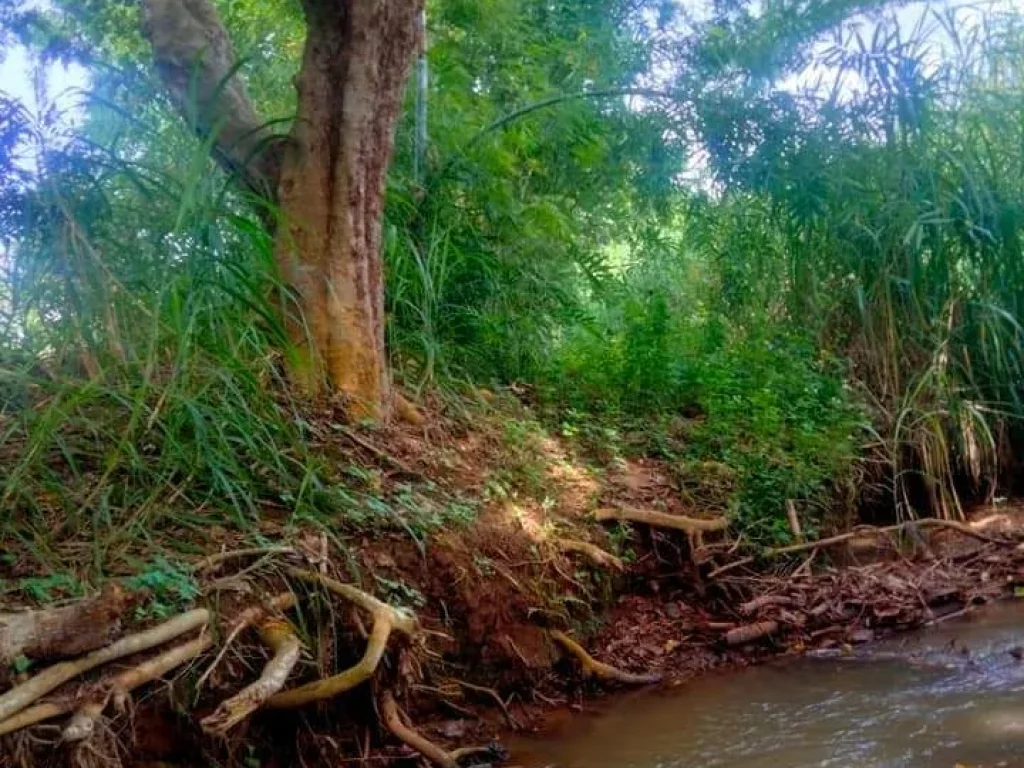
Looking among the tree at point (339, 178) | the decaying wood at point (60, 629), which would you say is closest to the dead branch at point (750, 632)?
the tree at point (339, 178)

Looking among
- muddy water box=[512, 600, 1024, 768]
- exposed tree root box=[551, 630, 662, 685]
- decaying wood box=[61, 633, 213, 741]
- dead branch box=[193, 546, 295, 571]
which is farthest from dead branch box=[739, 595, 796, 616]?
decaying wood box=[61, 633, 213, 741]

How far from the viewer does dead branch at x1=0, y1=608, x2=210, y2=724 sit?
6.49 feet

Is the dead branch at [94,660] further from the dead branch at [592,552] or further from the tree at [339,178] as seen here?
the dead branch at [592,552]

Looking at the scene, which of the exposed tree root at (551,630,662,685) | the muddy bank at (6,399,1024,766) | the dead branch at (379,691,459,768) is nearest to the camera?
the muddy bank at (6,399,1024,766)

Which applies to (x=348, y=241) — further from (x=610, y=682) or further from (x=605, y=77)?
(x=605, y=77)

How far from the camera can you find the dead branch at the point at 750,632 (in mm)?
3625

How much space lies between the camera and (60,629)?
2098 mm

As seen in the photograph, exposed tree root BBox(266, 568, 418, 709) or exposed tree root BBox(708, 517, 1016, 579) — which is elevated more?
exposed tree root BBox(266, 568, 418, 709)

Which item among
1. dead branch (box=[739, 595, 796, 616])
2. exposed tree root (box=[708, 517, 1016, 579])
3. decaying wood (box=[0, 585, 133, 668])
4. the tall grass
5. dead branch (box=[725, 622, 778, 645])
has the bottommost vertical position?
dead branch (box=[725, 622, 778, 645])

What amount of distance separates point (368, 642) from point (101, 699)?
0.67 meters

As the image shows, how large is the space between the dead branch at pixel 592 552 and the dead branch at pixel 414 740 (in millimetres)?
1019

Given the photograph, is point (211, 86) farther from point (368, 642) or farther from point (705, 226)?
point (705, 226)

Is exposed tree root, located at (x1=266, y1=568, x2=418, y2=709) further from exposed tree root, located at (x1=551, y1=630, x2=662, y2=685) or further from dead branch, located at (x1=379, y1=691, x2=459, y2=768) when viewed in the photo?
exposed tree root, located at (x1=551, y1=630, x2=662, y2=685)

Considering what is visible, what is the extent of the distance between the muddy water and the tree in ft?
4.50
